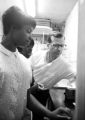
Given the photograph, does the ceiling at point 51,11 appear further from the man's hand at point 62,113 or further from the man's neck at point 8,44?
the man's hand at point 62,113

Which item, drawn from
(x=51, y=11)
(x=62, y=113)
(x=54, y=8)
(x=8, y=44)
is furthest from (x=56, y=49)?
(x=51, y=11)

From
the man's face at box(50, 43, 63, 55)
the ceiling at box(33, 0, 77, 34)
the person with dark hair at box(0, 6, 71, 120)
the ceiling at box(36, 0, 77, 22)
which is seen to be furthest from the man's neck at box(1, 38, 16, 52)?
the ceiling at box(36, 0, 77, 22)

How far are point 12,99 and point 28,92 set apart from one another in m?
0.21

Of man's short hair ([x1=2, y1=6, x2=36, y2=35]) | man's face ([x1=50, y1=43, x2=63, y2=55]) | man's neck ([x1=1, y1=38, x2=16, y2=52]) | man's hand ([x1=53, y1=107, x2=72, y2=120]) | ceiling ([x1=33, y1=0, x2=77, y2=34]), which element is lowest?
man's hand ([x1=53, y1=107, x2=72, y2=120])

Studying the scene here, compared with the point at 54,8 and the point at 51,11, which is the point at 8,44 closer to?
the point at 54,8

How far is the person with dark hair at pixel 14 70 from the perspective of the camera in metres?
1.06

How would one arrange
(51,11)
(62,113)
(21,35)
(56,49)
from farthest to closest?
(51,11) < (56,49) < (21,35) < (62,113)

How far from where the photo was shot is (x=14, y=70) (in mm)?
1119

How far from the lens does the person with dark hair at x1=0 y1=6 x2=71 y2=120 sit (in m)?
1.06

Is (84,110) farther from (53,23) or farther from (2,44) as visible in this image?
(53,23)

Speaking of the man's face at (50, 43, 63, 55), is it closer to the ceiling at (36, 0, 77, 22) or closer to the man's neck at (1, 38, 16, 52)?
the man's neck at (1, 38, 16, 52)

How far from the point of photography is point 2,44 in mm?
1173

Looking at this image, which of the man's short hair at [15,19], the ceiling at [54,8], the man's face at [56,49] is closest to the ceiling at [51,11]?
the ceiling at [54,8]

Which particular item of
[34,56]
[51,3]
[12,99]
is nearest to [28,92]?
[12,99]
